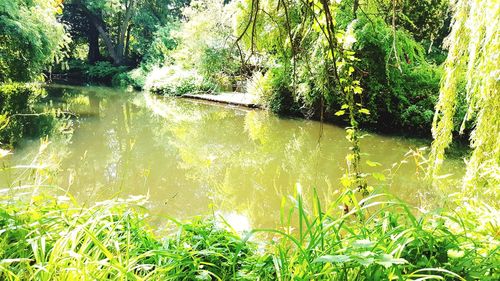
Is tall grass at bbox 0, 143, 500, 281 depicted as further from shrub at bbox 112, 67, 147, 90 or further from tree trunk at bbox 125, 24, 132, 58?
tree trunk at bbox 125, 24, 132, 58

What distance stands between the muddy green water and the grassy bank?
1114mm

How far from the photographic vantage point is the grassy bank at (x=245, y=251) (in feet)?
3.40

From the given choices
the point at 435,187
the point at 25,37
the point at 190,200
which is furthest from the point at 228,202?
the point at 25,37

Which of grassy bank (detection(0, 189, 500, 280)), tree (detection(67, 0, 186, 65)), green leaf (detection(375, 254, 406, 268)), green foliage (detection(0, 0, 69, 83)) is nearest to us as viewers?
green leaf (detection(375, 254, 406, 268))

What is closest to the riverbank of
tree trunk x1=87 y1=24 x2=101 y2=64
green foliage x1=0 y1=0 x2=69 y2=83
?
green foliage x1=0 y1=0 x2=69 y2=83

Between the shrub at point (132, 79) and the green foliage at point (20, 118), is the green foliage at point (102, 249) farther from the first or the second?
the shrub at point (132, 79)

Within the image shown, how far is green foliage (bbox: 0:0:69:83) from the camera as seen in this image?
9430 mm

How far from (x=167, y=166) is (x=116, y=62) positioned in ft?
65.3

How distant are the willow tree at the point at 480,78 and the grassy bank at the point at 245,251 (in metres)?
1.38

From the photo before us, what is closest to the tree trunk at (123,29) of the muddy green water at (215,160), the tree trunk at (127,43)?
the tree trunk at (127,43)

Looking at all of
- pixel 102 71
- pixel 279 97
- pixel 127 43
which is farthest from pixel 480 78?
pixel 127 43

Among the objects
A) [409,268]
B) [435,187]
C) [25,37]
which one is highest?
[25,37]

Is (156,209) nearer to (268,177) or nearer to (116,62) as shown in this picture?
(268,177)

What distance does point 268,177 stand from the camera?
19.5 ft
